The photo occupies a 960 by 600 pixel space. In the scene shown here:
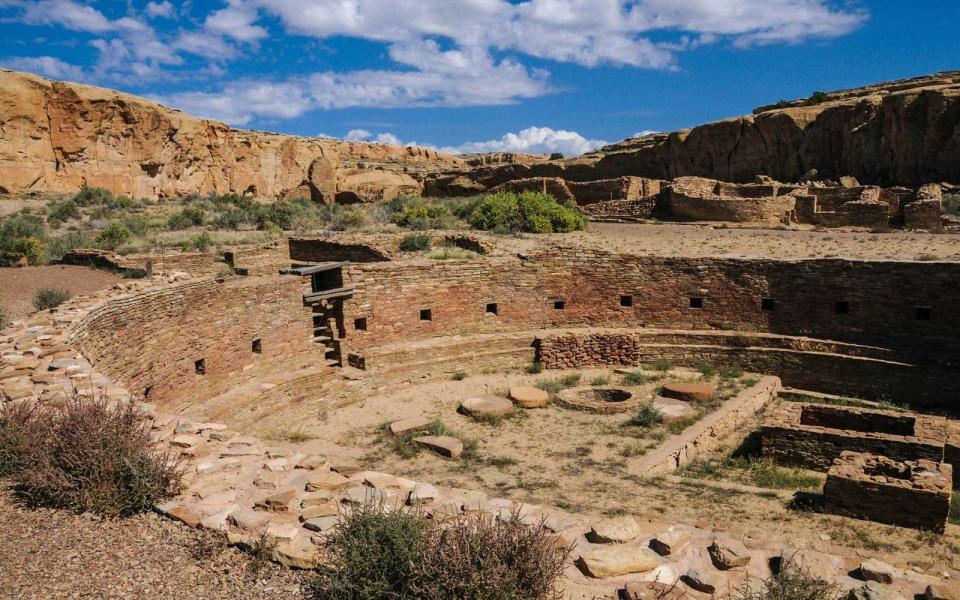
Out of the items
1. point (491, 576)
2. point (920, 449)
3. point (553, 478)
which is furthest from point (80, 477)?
point (920, 449)

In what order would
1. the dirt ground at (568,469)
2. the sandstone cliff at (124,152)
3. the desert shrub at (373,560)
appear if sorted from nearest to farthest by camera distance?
the desert shrub at (373,560) → the dirt ground at (568,469) → the sandstone cliff at (124,152)

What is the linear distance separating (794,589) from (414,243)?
52.2 feet

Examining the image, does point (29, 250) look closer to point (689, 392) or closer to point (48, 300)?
point (48, 300)

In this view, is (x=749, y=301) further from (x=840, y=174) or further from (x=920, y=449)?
(x=840, y=174)

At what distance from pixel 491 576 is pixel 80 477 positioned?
323cm

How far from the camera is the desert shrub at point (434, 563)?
367cm

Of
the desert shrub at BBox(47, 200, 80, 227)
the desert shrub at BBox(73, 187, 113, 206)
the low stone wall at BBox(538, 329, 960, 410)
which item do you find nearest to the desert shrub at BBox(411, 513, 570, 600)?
the low stone wall at BBox(538, 329, 960, 410)

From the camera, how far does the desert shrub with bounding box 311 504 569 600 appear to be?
144 inches

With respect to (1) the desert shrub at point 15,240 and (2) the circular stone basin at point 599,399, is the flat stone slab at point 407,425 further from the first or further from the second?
(1) the desert shrub at point 15,240

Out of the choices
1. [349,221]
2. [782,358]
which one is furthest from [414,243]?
[782,358]

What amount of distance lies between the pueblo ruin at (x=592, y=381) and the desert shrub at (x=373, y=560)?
35 centimetres

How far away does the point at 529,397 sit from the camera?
12.5m

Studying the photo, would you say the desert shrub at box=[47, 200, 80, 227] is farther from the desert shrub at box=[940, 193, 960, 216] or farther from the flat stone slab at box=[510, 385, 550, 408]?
the desert shrub at box=[940, 193, 960, 216]

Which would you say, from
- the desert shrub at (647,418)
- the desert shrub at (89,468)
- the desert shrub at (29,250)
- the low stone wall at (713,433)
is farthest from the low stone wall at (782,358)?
the desert shrub at (29,250)
